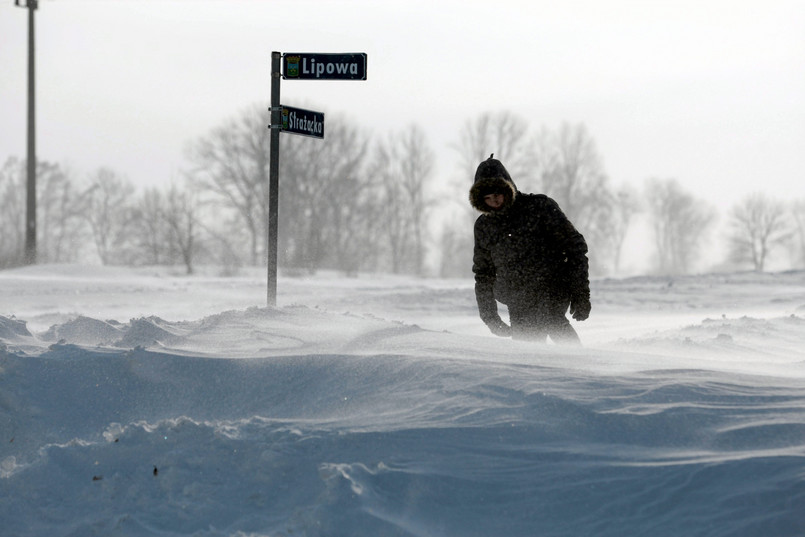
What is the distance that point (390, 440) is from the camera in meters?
2.62

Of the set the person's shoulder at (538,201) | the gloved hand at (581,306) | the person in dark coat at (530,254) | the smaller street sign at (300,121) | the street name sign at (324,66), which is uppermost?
the street name sign at (324,66)

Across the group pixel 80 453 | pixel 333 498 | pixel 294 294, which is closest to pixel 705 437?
pixel 333 498

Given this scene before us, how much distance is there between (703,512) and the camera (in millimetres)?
2227

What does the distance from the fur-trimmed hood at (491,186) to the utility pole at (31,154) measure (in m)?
17.5

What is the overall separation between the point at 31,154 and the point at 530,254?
19.0 metres

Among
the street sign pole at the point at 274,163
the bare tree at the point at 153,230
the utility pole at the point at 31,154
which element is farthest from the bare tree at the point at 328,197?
the street sign pole at the point at 274,163

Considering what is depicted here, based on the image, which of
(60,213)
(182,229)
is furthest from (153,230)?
(60,213)

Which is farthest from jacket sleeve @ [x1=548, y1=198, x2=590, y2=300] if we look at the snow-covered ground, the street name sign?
the street name sign

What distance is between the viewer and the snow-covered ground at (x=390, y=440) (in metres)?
2.29

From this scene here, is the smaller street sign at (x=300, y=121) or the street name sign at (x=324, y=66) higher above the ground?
the street name sign at (x=324, y=66)

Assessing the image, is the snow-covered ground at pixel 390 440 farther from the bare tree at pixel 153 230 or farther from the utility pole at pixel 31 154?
the bare tree at pixel 153 230

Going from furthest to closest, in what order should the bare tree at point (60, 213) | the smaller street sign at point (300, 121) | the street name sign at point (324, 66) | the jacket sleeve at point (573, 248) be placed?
the bare tree at point (60, 213)
the smaller street sign at point (300, 121)
the street name sign at point (324, 66)
the jacket sleeve at point (573, 248)

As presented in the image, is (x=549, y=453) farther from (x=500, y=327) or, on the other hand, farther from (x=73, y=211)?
(x=73, y=211)

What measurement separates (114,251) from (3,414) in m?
45.6
